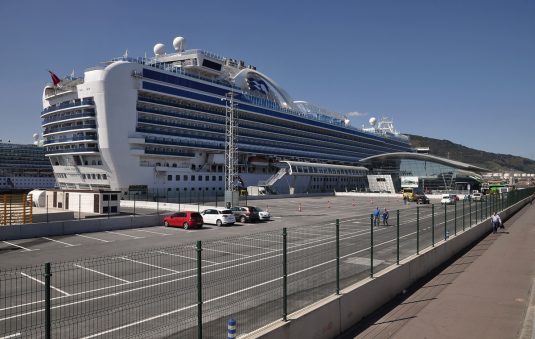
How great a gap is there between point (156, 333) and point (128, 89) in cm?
5289

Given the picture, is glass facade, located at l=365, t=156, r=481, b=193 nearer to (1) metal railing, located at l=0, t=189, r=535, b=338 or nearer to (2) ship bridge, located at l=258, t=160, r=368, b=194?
(2) ship bridge, located at l=258, t=160, r=368, b=194

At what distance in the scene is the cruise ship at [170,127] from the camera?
180ft

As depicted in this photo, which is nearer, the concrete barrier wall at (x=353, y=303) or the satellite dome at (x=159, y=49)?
the concrete barrier wall at (x=353, y=303)

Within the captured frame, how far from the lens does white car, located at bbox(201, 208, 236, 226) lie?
30669 mm

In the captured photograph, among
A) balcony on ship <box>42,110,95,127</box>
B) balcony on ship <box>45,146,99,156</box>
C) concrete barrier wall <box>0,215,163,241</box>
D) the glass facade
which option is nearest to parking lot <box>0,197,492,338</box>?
concrete barrier wall <box>0,215,163,241</box>

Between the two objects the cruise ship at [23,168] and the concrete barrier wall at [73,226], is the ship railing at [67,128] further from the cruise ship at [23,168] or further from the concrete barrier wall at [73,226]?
the cruise ship at [23,168]

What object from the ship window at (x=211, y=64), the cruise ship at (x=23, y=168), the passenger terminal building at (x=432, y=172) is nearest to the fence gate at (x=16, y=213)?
the ship window at (x=211, y=64)

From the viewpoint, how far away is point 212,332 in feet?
27.5

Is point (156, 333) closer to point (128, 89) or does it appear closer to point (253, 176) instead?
point (128, 89)

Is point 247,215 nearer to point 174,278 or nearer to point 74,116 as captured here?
point 174,278

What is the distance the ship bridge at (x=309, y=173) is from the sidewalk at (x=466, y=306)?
62341mm

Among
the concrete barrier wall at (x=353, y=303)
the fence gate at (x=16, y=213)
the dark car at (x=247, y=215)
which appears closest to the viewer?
the concrete barrier wall at (x=353, y=303)

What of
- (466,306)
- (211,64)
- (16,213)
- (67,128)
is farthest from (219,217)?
(211,64)

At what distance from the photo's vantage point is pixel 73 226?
2628 centimetres
